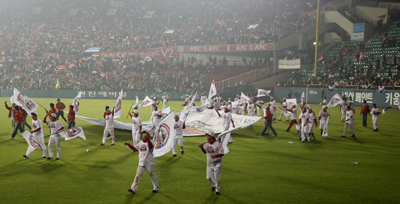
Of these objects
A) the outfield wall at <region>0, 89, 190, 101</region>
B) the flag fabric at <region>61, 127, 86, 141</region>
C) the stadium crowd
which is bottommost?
the flag fabric at <region>61, 127, 86, 141</region>

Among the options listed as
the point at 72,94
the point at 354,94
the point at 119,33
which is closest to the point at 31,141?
the point at 354,94

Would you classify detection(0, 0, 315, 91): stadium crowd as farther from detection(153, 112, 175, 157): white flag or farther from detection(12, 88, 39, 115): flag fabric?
detection(153, 112, 175, 157): white flag

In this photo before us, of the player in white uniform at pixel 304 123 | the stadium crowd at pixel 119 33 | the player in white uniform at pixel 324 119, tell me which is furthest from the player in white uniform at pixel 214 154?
the stadium crowd at pixel 119 33

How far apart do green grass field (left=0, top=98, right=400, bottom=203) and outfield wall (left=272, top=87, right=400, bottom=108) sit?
19.9 metres

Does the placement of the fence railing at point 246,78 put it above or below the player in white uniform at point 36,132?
above

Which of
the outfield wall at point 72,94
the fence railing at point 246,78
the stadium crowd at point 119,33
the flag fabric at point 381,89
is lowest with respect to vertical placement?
the outfield wall at point 72,94

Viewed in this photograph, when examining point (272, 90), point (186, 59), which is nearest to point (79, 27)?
point (186, 59)

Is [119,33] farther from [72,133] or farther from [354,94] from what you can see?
[72,133]

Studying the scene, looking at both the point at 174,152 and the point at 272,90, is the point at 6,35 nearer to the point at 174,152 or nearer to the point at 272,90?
the point at 272,90

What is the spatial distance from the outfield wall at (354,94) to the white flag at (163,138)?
32275mm

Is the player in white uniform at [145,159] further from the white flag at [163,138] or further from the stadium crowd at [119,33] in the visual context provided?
the stadium crowd at [119,33]

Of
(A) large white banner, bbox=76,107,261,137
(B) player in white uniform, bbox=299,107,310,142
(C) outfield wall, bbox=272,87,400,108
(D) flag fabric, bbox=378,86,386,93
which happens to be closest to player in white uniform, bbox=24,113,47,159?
(A) large white banner, bbox=76,107,261,137

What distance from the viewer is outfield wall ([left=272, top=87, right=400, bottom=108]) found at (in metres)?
38.2

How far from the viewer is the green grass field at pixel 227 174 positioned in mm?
10844
